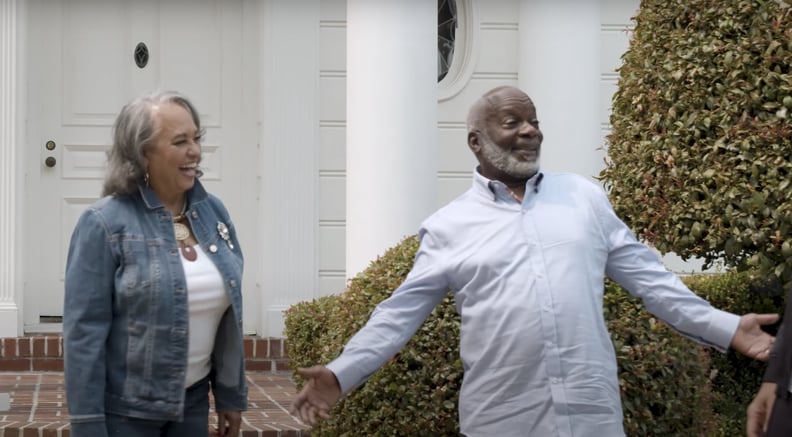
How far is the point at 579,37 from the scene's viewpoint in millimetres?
9070

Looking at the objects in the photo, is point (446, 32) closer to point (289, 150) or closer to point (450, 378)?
point (289, 150)

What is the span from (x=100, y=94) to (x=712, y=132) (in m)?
5.34

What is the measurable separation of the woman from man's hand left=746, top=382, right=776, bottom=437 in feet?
4.92

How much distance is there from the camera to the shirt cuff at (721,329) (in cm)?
417

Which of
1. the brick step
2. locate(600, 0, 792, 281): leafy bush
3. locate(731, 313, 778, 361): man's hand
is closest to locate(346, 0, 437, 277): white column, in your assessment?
the brick step

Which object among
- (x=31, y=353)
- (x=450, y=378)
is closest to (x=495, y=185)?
(x=450, y=378)

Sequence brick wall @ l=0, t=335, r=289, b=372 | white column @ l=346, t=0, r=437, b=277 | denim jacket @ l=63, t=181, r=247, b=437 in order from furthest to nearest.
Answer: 1. brick wall @ l=0, t=335, r=289, b=372
2. white column @ l=346, t=0, r=437, b=277
3. denim jacket @ l=63, t=181, r=247, b=437

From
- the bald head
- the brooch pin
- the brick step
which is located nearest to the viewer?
the brooch pin

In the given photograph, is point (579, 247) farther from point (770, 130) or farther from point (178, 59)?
point (178, 59)

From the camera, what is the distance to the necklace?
3.95 m

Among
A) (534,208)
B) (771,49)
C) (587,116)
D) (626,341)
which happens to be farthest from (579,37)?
(534,208)

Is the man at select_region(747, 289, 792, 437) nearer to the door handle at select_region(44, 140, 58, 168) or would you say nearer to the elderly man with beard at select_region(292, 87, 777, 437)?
the elderly man with beard at select_region(292, 87, 777, 437)

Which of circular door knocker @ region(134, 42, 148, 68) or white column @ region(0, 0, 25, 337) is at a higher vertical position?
circular door knocker @ region(134, 42, 148, 68)

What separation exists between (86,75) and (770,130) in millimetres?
5721
